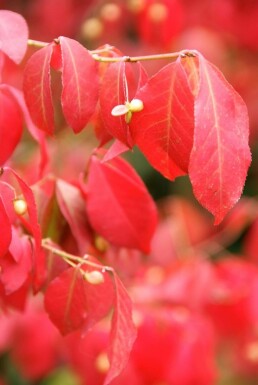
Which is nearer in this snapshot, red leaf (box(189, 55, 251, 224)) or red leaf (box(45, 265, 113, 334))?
red leaf (box(189, 55, 251, 224))

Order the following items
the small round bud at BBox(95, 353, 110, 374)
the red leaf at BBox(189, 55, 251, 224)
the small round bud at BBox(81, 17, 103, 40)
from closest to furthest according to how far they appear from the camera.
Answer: the red leaf at BBox(189, 55, 251, 224) < the small round bud at BBox(95, 353, 110, 374) < the small round bud at BBox(81, 17, 103, 40)

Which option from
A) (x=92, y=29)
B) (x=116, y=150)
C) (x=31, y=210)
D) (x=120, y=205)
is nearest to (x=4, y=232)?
(x=31, y=210)

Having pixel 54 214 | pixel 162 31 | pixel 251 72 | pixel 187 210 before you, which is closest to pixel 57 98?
pixel 162 31

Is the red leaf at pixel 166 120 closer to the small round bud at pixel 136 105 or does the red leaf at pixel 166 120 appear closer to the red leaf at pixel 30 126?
the small round bud at pixel 136 105

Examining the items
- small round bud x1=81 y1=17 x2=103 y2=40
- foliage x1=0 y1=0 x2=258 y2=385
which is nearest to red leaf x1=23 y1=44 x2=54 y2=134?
foliage x1=0 y1=0 x2=258 y2=385

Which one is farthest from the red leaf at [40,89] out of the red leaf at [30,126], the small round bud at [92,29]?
the small round bud at [92,29]

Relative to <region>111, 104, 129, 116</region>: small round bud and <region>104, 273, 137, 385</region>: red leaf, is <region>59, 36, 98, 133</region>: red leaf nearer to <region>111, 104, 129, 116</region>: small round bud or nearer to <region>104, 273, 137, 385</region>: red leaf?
<region>111, 104, 129, 116</region>: small round bud

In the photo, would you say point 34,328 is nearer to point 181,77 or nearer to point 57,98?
point 57,98
